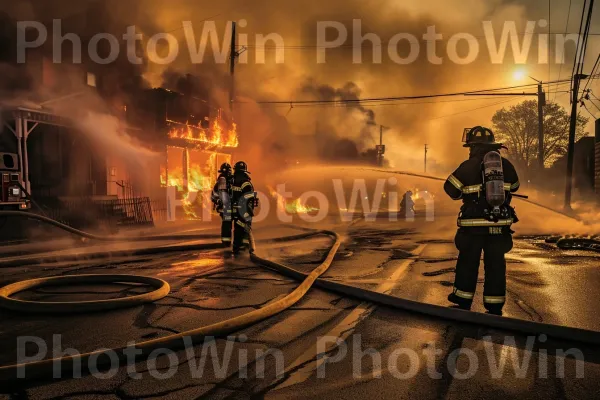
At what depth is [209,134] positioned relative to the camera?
26.0 m

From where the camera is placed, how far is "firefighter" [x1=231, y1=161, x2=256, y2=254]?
29.1 ft

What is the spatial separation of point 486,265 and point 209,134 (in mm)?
23055

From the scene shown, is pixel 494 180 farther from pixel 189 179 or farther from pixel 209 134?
pixel 209 134

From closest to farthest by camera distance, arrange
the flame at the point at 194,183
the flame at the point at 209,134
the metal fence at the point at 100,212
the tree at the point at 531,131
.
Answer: the metal fence at the point at 100,212 → the flame at the point at 194,183 → the flame at the point at 209,134 → the tree at the point at 531,131

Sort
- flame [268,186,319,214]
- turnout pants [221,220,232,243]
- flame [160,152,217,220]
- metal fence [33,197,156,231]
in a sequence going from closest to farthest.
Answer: turnout pants [221,220,232,243], metal fence [33,197,156,231], flame [160,152,217,220], flame [268,186,319,214]

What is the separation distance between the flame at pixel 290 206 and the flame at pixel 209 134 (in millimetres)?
3725

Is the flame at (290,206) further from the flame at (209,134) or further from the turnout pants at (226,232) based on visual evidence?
the turnout pants at (226,232)

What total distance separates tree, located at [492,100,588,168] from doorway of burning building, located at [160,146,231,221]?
3820cm

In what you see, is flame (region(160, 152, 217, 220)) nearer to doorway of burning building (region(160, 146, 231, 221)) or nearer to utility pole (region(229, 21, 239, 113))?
doorway of burning building (region(160, 146, 231, 221))

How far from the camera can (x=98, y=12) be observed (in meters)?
20.8

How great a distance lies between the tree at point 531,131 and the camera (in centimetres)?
4928

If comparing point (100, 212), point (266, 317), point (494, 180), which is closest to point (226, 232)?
point (266, 317)

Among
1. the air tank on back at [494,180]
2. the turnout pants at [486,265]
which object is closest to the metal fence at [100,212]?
the turnout pants at [486,265]

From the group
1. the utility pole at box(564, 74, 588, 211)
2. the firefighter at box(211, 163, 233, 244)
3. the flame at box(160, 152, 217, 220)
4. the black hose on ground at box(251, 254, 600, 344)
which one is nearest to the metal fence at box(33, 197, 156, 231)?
the flame at box(160, 152, 217, 220)
